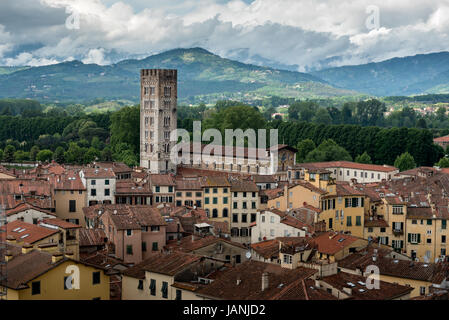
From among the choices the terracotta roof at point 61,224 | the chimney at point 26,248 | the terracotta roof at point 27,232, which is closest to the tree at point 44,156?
the terracotta roof at point 61,224

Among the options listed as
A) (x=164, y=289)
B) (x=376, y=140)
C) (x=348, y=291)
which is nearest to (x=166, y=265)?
(x=164, y=289)

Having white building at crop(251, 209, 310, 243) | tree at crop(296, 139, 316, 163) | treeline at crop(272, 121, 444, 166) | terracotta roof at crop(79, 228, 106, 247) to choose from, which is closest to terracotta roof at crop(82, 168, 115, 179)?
terracotta roof at crop(79, 228, 106, 247)

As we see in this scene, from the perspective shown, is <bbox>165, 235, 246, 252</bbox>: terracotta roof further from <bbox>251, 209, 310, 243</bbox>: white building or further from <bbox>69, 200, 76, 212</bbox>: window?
<bbox>69, 200, 76, 212</bbox>: window

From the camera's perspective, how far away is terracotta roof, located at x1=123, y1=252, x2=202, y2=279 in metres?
33.3

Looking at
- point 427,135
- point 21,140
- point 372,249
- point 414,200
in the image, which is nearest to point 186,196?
point 414,200

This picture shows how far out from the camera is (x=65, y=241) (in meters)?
37.7

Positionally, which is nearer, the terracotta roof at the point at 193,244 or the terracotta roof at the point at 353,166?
the terracotta roof at the point at 193,244

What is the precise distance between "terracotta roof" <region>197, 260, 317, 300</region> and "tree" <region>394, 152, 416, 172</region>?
67916 millimetres

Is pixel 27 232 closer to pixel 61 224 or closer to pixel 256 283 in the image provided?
pixel 61 224

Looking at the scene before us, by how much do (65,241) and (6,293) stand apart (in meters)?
10.6

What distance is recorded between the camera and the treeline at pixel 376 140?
4354 inches

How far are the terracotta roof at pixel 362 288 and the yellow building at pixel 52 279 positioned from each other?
1047 centimetres

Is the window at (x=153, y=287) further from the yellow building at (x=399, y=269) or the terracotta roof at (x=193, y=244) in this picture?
the yellow building at (x=399, y=269)

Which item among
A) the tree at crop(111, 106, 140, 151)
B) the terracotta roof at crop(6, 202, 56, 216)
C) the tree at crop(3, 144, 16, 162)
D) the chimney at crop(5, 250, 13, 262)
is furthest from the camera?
the tree at crop(111, 106, 140, 151)
